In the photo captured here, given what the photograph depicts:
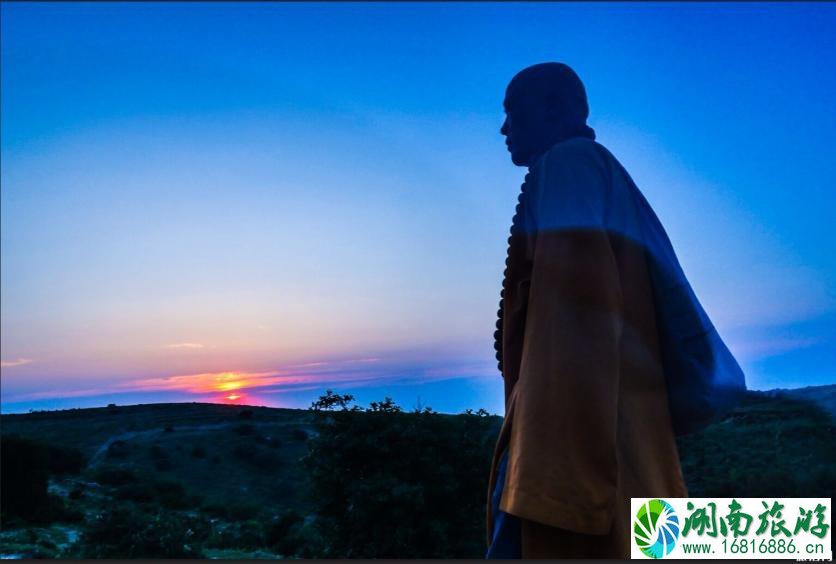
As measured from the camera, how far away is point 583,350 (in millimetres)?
1564

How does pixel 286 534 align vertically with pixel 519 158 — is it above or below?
below

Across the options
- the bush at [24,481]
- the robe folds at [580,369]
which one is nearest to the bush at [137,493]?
the bush at [24,481]

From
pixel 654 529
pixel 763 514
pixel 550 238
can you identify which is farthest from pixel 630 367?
pixel 763 514

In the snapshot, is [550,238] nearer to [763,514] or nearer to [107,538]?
[763,514]

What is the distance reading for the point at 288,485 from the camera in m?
18.9

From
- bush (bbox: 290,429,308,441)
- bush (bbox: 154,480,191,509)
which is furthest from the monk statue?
bush (bbox: 290,429,308,441)

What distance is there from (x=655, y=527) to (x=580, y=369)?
0.81m

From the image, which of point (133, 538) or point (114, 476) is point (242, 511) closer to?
point (133, 538)

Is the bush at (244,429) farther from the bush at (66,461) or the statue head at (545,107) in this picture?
the statue head at (545,107)

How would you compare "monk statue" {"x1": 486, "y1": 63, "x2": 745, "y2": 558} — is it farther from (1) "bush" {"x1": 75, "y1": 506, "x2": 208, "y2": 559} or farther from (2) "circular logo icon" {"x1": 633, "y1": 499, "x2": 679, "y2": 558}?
(1) "bush" {"x1": 75, "y1": 506, "x2": 208, "y2": 559}

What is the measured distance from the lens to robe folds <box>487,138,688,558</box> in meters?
1.52

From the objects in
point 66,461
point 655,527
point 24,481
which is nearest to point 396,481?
point 655,527

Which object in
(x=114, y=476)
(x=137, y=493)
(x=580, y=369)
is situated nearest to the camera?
(x=580, y=369)

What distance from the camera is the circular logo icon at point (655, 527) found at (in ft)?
6.17
